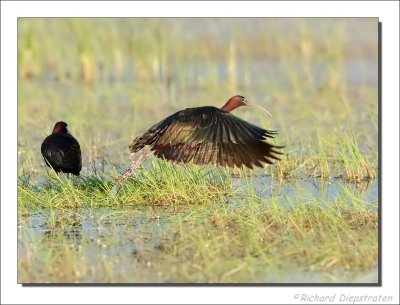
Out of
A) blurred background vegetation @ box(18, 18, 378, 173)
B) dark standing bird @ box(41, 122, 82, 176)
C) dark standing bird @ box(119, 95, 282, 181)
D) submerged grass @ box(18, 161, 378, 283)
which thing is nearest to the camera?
submerged grass @ box(18, 161, 378, 283)

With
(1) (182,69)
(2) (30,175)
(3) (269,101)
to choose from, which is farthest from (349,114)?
(2) (30,175)

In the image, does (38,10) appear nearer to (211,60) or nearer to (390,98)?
(390,98)

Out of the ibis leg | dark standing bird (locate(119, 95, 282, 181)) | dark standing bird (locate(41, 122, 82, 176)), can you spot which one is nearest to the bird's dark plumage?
dark standing bird (locate(119, 95, 282, 181))

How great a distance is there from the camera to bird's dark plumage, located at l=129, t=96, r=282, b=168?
7172 millimetres

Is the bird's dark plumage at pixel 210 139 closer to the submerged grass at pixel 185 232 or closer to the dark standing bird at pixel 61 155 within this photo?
the submerged grass at pixel 185 232

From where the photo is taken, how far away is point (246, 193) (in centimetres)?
831

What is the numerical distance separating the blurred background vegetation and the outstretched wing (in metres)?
2.58

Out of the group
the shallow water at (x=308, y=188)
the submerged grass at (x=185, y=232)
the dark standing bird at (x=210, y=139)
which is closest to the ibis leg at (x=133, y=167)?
the submerged grass at (x=185, y=232)

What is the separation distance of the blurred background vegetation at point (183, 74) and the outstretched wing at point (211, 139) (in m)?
2.58

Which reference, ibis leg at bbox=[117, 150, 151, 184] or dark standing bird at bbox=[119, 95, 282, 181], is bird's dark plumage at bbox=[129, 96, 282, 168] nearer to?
dark standing bird at bbox=[119, 95, 282, 181]

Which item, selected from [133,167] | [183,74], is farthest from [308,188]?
[183,74]

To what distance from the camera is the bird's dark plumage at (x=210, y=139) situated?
7.17 meters

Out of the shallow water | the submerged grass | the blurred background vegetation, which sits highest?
the blurred background vegetation

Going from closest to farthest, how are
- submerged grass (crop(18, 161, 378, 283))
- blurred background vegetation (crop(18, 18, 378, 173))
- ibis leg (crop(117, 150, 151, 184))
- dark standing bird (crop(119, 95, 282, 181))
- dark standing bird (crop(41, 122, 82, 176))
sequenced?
submerged grass (crop(18, 161, 378, 283))
dark standing bird (crop(119, 95, 282, 181))
ibis leg (crop(117, 150, 151, 184))
dark standing bird (crop(41, 122, 82, 176))
blurred background vegetation (crop(18, 18, 378, 173))
